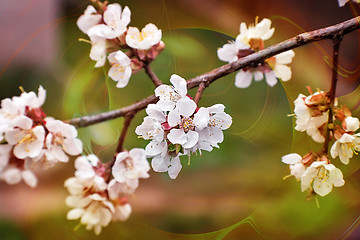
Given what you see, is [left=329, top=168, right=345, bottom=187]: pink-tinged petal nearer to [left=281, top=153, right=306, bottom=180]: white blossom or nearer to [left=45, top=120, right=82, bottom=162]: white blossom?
[left=281, top=153, right=306, bottom=180]: white blossom

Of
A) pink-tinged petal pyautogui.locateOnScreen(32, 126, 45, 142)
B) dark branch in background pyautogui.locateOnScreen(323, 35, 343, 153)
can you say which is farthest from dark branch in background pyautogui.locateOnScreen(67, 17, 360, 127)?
pink-tinged petal pyautogui.locateOnScreen(32, 126, 45, 142)

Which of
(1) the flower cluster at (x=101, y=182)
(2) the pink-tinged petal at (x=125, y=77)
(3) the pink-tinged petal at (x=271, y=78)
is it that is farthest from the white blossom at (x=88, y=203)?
(3) the pink-tinged petal at (x=271, y=78)

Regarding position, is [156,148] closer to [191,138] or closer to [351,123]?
[191,138]

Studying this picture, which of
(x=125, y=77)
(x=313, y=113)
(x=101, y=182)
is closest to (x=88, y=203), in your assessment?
(x=101, y=182)

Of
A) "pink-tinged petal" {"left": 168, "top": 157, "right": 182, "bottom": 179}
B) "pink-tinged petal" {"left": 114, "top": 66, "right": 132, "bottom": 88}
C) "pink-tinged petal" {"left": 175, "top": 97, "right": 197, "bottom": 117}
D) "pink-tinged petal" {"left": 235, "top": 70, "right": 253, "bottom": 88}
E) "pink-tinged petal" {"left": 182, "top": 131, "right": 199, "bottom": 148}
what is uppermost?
"pink-tinged petal" {"left": 235, "top": 70, "right": 253, "bottom": 88}

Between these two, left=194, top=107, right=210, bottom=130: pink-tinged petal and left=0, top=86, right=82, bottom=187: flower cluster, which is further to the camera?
left=0, top=86, right=82, bottom=187: flower cluster
